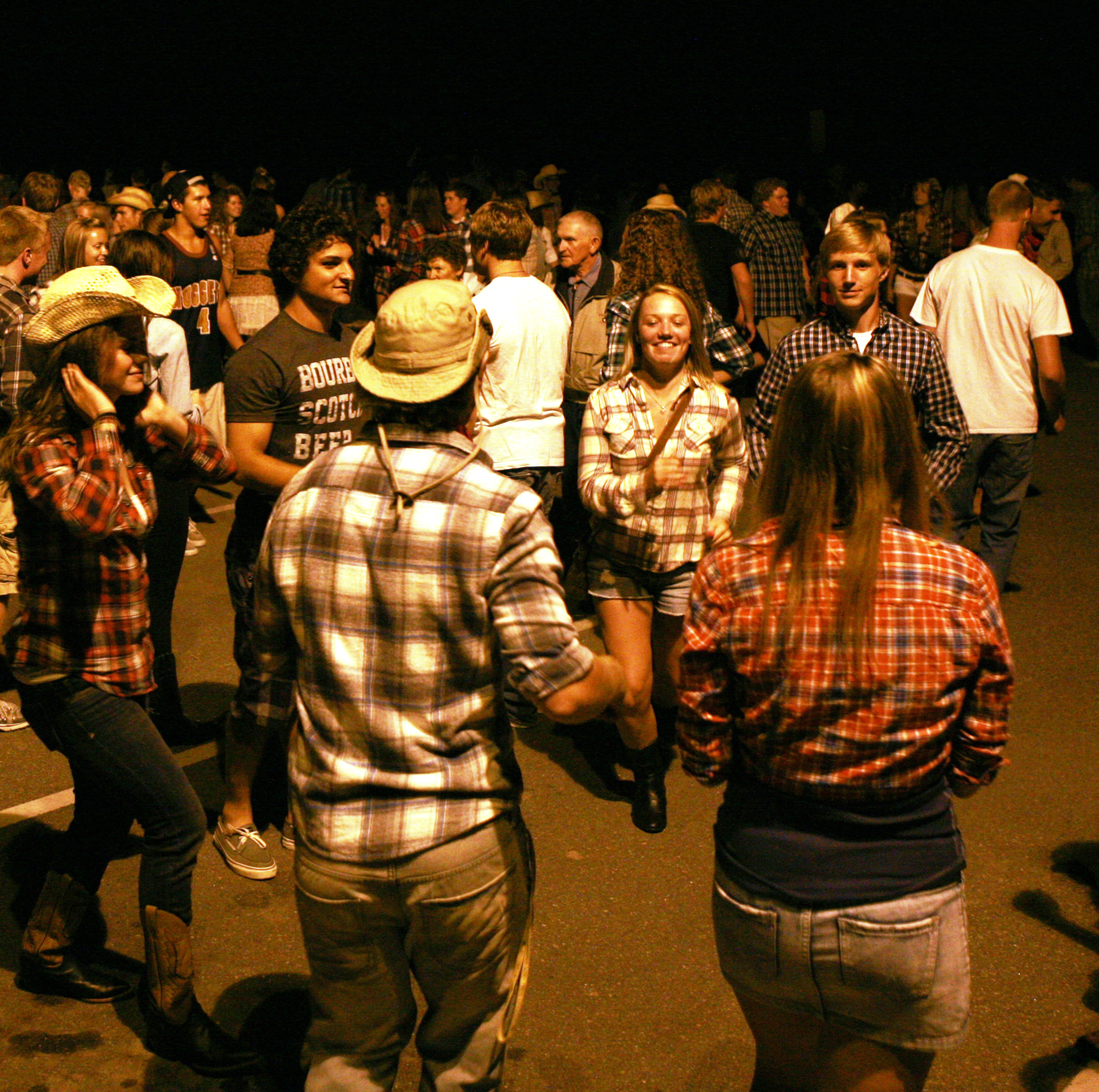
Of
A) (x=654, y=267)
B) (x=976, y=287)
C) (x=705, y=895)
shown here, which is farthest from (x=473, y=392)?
(x=976, y=287)

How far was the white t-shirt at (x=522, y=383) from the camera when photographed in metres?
5.27

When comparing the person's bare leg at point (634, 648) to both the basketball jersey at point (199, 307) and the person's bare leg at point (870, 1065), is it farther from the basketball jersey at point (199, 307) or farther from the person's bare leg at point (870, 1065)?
the basketball jersey at point (199, 307)

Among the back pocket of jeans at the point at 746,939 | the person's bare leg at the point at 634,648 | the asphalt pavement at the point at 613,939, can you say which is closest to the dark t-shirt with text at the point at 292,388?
the person's bare leg at the point at 634,648

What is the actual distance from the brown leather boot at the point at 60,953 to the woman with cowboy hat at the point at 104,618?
324 millimetres

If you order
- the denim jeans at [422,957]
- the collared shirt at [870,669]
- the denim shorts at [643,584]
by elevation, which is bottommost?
the denim jeans at [422,957]

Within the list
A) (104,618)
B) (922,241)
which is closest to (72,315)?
(104,618)

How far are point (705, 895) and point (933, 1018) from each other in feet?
5.94

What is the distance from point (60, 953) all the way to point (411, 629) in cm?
190

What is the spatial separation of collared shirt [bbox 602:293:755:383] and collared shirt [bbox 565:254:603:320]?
4.95 ft

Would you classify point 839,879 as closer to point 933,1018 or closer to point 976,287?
point 933,1018

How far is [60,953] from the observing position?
11.4 ft

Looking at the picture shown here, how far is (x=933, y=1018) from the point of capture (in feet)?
7.56

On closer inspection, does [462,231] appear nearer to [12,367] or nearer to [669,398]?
[12,367]

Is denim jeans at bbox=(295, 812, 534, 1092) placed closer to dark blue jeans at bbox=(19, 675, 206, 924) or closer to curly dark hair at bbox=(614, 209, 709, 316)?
dark blue jeans at bbox=(19, 675, 206, 924)
